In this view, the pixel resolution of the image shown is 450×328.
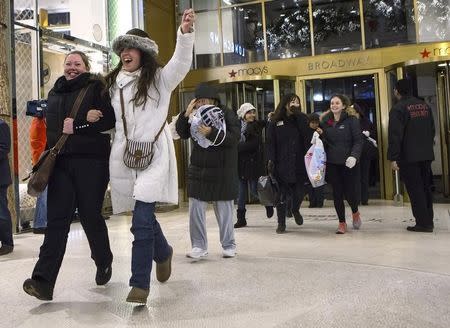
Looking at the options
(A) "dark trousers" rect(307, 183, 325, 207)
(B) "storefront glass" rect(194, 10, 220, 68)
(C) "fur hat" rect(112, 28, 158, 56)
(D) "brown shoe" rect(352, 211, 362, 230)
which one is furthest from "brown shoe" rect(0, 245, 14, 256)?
(B) "storefront glass" rect(194, 10, 220, 68)

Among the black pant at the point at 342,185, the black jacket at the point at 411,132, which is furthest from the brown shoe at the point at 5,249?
the black jacket at the point at 411,132

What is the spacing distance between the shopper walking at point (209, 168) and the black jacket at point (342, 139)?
5.05ft

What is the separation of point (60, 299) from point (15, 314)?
12.1 inches

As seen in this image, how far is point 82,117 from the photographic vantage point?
2826 mm

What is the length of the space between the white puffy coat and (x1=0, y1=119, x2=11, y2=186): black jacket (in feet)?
6.45

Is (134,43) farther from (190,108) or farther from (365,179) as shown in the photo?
(365,179)

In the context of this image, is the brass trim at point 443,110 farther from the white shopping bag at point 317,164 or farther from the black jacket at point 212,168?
the black jacket at point 212,168

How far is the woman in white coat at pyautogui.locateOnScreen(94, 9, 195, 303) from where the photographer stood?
105 inches

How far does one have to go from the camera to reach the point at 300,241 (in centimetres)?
478

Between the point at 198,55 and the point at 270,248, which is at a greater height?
the point at 198,55

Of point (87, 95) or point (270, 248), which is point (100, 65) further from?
point (87, 95)

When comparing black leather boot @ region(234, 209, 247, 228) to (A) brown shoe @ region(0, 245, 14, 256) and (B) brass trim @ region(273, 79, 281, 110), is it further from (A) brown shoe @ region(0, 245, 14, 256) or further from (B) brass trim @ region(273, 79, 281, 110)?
(B) brass trim @ region(273, 79, 281, 110)

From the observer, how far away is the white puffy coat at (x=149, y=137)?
8.84 feet

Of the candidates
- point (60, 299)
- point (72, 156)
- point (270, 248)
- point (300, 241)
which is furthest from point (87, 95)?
point (300, 241)
